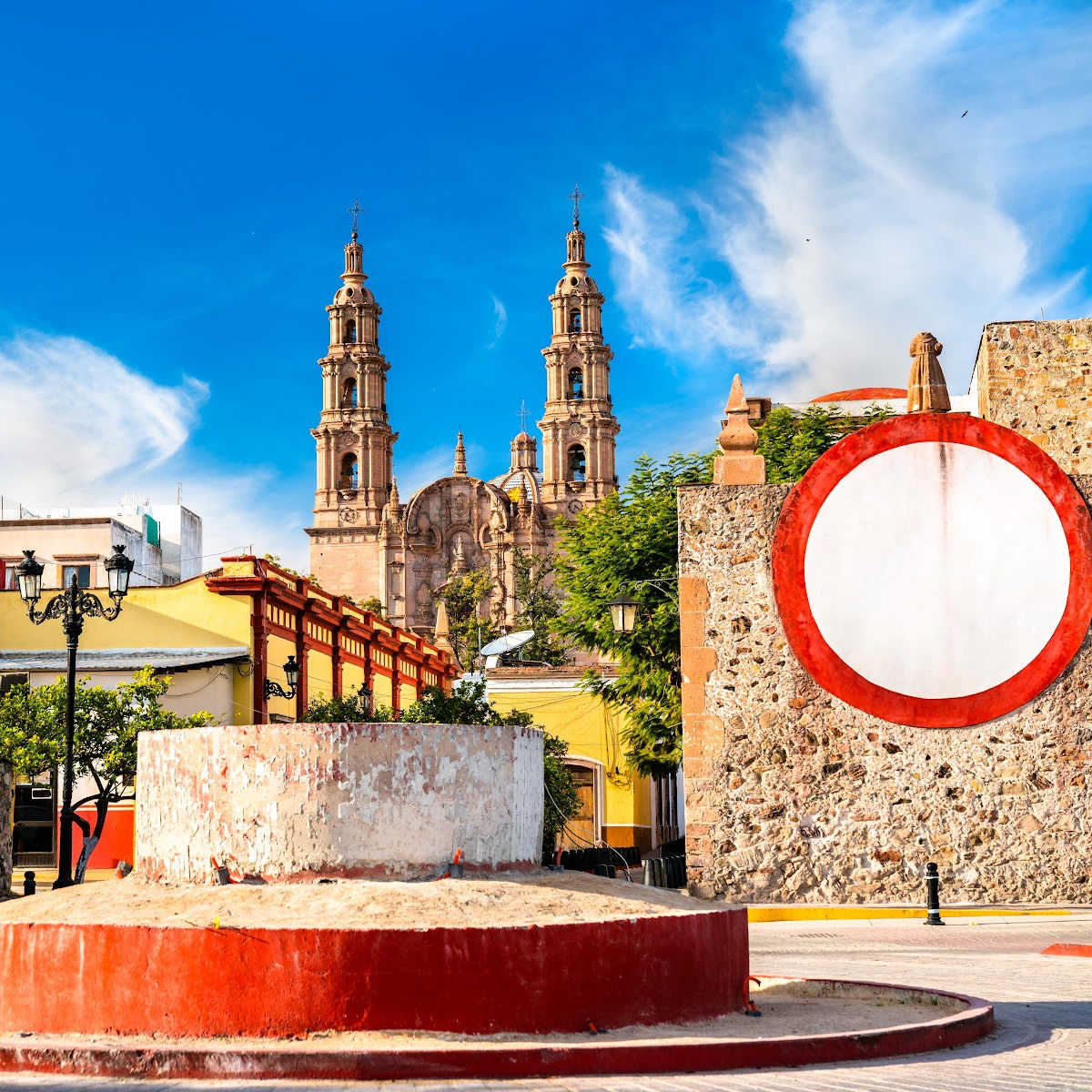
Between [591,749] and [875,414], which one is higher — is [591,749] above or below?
below

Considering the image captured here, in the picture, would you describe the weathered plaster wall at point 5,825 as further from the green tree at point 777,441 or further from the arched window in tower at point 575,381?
the arched window in tower at point 575,381

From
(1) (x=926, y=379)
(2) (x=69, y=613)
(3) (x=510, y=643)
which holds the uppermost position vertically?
(1) (x=926, y=379)

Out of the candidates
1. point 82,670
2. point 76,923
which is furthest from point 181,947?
point 82,670

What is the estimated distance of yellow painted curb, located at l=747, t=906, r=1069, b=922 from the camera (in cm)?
1585

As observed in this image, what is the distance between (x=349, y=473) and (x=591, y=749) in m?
73.6

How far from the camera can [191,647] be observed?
29.4m

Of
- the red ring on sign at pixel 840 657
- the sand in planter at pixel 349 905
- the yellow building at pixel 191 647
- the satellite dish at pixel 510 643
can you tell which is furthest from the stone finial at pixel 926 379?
the satellite dish at pixel 510 643

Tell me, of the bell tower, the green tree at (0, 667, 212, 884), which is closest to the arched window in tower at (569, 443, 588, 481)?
the bell tower

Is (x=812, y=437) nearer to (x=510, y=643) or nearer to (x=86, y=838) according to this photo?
(x=510, y=643)

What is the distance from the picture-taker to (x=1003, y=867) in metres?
16.1

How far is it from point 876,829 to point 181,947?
34.7ft

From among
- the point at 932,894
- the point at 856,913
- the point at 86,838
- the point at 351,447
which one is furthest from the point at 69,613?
the point at 351,447

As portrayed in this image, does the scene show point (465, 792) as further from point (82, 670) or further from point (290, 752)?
point (82, 670)

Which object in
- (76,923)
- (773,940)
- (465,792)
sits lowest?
(773,940)
